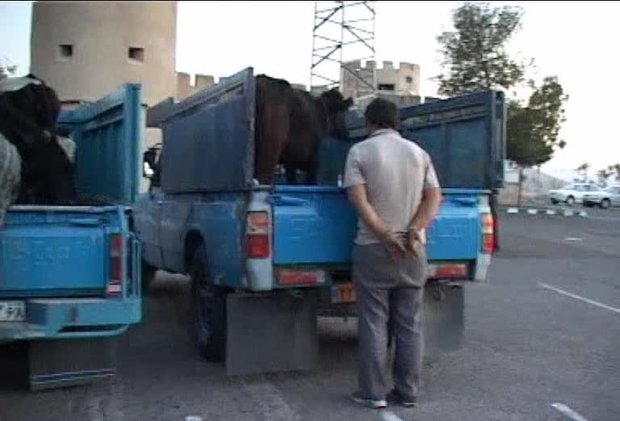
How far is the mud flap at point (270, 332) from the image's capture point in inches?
260

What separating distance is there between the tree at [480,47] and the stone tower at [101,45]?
12.0 meters

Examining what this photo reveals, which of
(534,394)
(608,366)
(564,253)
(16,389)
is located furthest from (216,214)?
(564,253)

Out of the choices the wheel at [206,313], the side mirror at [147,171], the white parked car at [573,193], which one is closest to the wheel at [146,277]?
the side mirror at [147,171]

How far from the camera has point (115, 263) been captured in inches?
240

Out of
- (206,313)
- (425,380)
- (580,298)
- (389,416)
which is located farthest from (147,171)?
(580,298)

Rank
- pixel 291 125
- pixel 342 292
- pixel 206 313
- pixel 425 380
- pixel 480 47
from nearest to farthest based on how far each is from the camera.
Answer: pixel 342 292, pixel 425 380, pixel 206 313, pixel 291 125, pixel 480 47

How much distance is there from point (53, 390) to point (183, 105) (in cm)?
309

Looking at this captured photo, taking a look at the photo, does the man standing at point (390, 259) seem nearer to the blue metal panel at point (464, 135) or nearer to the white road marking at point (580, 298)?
the blue metal panel at point (464, 135)

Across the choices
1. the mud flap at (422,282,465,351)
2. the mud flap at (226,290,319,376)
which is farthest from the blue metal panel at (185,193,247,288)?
the mud flap at (422,282,465,351)

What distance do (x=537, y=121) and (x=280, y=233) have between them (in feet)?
98.2

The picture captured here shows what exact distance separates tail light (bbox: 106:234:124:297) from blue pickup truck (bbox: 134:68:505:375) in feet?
2.84

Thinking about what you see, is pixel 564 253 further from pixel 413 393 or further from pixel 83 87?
pixel 83 87

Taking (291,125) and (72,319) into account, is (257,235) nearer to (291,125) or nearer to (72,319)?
(72,319)

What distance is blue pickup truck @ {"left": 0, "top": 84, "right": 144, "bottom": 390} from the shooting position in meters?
5.82
